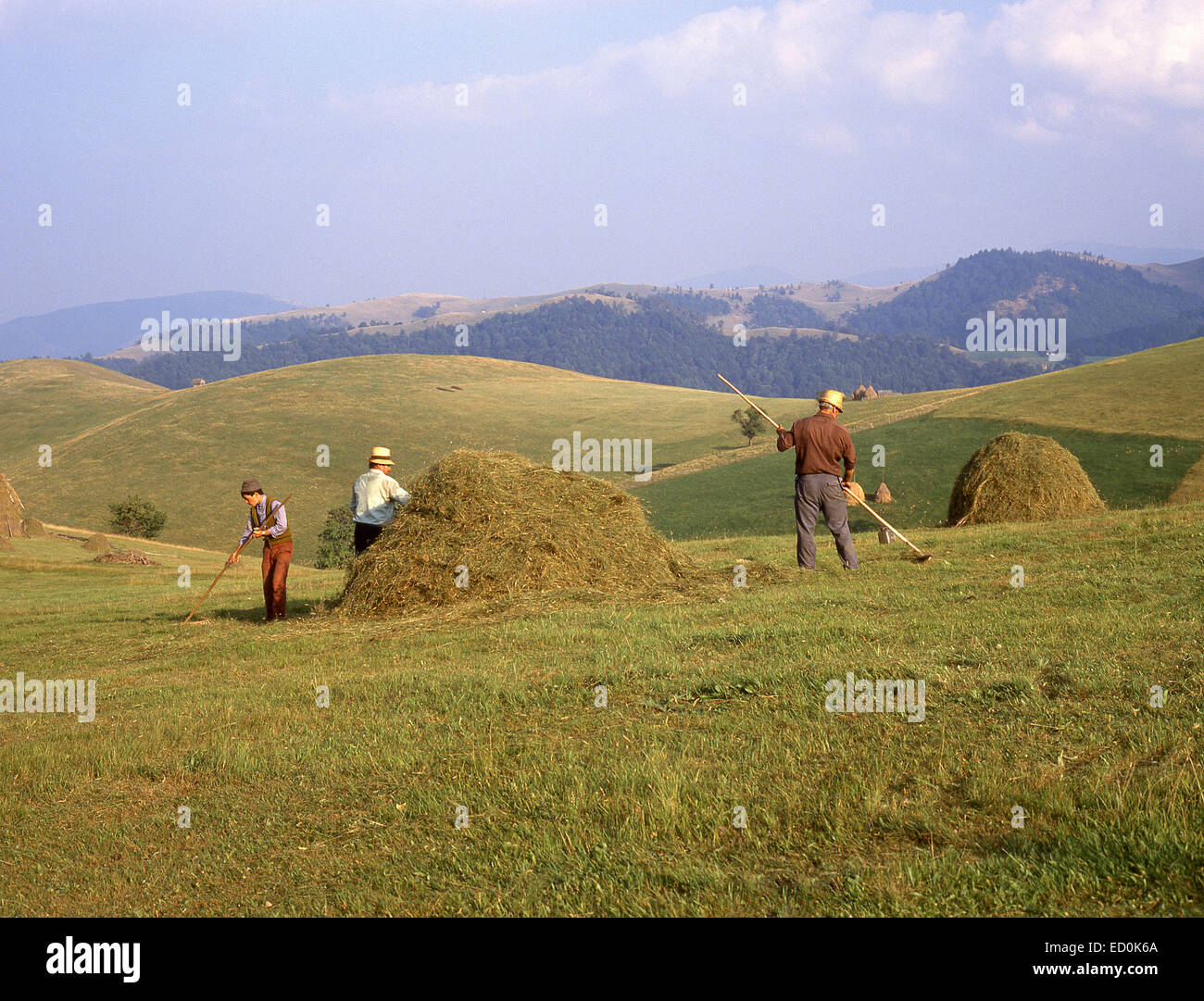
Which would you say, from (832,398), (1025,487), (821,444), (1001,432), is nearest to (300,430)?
(1001,432)

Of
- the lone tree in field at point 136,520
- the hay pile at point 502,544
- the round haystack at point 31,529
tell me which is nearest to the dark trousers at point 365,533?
the hay pile at point 502,544

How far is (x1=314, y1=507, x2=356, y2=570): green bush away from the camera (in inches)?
2072

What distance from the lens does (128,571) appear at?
94.0ft

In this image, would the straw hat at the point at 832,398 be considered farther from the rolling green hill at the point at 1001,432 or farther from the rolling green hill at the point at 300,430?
the rolling green hill at the point at 300,430

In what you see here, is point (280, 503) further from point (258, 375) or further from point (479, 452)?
point (258, 375)

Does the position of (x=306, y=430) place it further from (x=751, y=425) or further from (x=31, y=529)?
(x=31, y=529)

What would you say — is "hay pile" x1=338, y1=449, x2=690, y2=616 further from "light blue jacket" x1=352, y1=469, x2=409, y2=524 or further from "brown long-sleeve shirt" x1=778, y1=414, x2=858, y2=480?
"brown long-sleeve shirt" x1=778, y1=414, x2=858, y2=480

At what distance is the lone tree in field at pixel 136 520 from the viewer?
212ft

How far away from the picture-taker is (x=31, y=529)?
1537 inches

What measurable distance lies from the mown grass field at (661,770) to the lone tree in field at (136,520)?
59.8 metres

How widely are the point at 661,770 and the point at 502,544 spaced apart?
7.71 metres
